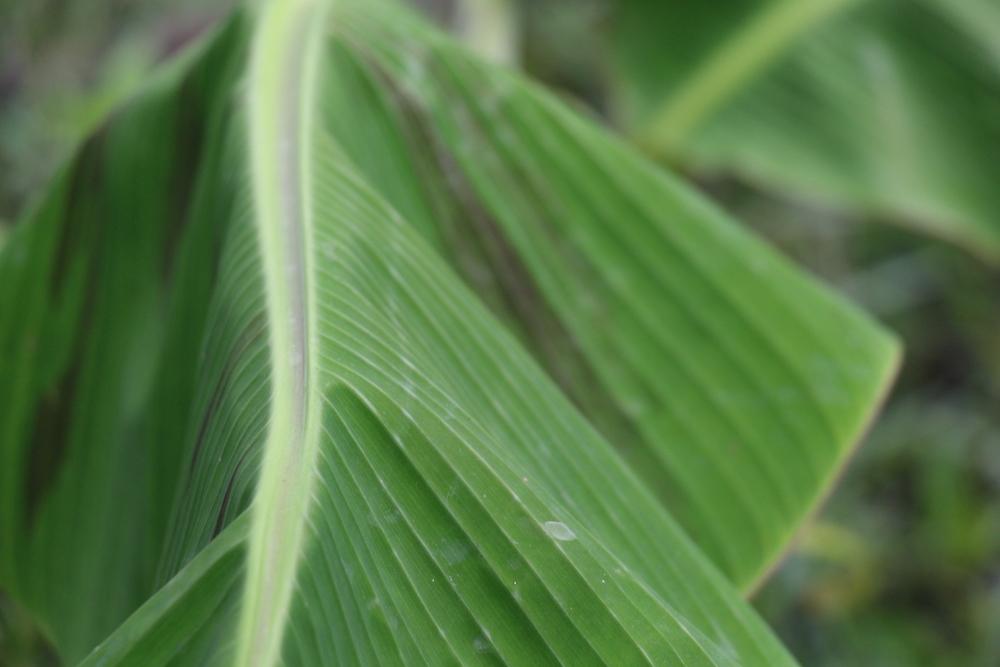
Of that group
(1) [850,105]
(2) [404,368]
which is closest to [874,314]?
(1) [850,105]

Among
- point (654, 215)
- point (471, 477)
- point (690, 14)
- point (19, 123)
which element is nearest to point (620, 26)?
point (690, 14)

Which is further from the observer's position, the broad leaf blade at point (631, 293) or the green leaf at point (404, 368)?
the broad leaf blade at point (631, 293)

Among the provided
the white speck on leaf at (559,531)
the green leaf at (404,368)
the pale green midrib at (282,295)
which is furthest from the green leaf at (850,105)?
the white speck on leaf at (559,531)

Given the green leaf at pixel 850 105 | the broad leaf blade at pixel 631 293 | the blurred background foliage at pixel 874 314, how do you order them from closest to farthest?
the broad leaf blade at pixel 631 293 → the green leaf at pixel 850 105 → the blurred background foliage at pixel 874 314

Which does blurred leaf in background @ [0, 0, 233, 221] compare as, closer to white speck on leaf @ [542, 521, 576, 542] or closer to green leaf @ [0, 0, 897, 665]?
green leaf @ [0, 0, 897, 665]

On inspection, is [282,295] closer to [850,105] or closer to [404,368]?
[404,368]

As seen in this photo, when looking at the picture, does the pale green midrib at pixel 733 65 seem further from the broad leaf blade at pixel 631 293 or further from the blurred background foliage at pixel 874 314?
the broad leaf blade at pixel 631 293

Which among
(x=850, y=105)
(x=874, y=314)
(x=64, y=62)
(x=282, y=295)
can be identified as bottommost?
(x=874, y=314)

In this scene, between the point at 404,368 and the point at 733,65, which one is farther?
the point at 733,65
